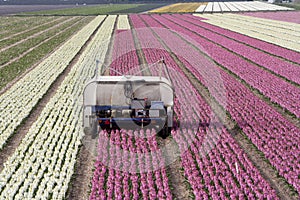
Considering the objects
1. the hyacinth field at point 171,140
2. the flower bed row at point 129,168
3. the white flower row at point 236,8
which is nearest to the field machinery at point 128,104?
the flower bed row at point 129,168

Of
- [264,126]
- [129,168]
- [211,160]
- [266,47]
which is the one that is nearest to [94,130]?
[129,168]

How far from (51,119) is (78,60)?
12.8 meters

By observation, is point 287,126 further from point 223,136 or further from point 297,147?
point 223,136

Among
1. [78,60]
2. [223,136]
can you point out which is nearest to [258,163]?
[223,136]

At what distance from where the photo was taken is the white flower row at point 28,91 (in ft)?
47.1

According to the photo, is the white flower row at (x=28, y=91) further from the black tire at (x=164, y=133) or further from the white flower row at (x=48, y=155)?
the black tire at (x=164, y=133)

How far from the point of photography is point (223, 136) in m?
12.7

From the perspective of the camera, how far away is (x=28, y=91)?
18.6m

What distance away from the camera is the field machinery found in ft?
40.1

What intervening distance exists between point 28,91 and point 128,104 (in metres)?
8.34

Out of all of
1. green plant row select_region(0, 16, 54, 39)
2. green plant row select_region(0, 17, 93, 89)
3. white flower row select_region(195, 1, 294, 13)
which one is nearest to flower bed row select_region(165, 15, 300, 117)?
green plant row select_region(0, 17, 93, 89)

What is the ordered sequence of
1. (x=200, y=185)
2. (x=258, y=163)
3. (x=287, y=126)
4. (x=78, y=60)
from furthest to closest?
1. (x=78, y=60)
2. (x=287, y=126)
3. (x=258, y=163)
4. (x=200, y=185)

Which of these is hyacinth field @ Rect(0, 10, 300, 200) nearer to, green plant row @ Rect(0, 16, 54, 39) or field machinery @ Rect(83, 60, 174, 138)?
field machinery @ Rect(83, 60, 174, 138)

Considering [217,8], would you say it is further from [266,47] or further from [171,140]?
[171,140]
